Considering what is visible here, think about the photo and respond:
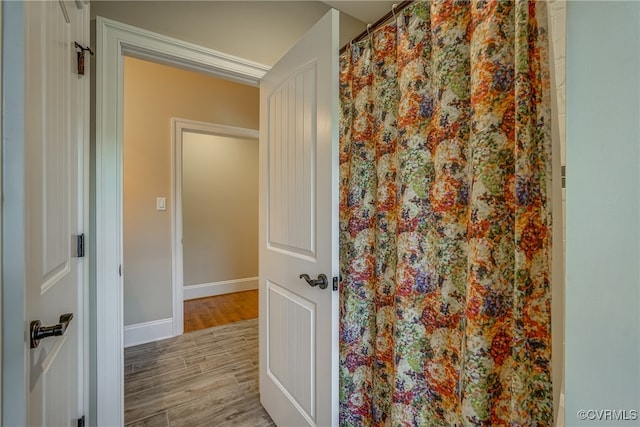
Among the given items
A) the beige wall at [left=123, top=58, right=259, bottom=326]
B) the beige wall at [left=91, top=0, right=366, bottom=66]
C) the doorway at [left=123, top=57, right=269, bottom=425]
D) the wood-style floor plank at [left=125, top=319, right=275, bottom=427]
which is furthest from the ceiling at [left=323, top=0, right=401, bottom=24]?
the wood-style floor plank at [left=125, top=319, right=275, bottom=427]

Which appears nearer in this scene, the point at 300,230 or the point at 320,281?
the point at 320,281

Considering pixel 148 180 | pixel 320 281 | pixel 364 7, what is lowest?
pixel 320 281

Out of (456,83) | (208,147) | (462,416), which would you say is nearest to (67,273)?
(462,416)

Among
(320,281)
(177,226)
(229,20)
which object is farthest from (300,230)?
(177,226)

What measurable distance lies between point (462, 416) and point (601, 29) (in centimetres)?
102

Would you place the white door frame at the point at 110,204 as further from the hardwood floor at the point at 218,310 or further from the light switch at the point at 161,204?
the hardwood floor at the point at 218,310

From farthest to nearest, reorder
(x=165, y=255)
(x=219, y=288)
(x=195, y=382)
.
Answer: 1. (x=219, y=288)
2. (x=165, y=255)
3. (x=195, y=382)

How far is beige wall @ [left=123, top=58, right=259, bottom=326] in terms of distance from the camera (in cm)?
242

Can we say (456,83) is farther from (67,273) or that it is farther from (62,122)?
(67,273)

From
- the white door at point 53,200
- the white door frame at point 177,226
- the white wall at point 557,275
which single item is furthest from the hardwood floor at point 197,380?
the white wall at point 557,275

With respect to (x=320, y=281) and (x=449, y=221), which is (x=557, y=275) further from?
(x=320, y=281)

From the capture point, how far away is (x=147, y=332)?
2.43m

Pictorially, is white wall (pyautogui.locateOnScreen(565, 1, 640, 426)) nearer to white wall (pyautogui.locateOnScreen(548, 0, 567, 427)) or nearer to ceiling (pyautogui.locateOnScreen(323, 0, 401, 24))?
white wall (pyautogui.locateOnScreen(548, 0, 567, 427))

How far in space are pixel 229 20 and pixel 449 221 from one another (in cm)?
162
